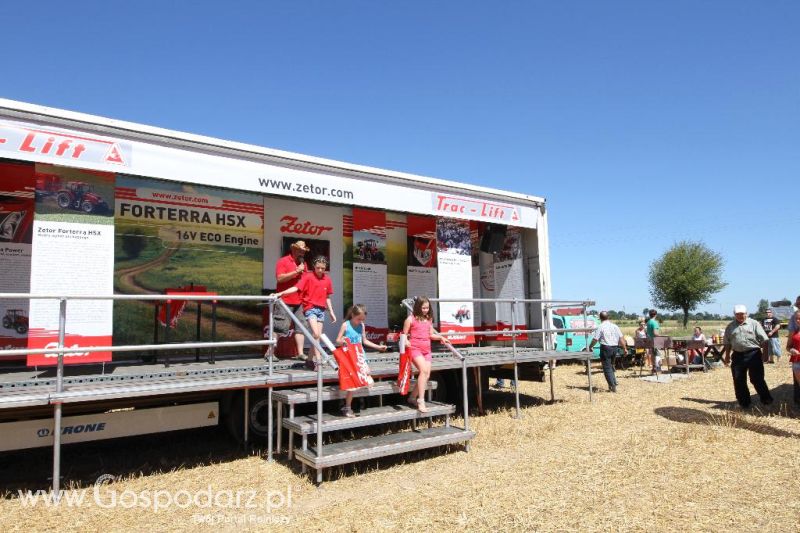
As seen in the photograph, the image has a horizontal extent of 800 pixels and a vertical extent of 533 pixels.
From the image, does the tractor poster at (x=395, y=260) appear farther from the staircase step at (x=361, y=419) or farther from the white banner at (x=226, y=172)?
the staircase step at (x=361, y=419)

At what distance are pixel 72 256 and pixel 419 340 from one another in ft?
12.9

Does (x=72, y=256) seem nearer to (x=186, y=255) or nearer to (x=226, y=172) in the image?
(x=226, y=172)

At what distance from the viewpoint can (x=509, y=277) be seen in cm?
982

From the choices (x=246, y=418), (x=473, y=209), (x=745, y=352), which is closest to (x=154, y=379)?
(x=246, y=418)

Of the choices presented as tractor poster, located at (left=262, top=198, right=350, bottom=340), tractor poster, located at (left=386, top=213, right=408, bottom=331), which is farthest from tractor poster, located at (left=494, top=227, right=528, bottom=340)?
tractor poster, located at (left=262, top=198, right=350, bottom=340)

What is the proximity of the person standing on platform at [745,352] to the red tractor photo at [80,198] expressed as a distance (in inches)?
351

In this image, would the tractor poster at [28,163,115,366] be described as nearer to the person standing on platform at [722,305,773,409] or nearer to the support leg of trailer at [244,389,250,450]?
the support leg of trailer at [244,389,250,450]

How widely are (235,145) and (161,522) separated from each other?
4.20m

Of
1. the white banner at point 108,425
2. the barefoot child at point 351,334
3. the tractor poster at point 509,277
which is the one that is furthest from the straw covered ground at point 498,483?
the tractor poster at point 509,277

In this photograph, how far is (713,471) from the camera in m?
5.20

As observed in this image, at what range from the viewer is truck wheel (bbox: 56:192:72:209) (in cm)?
571

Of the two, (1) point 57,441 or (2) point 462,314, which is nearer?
(1) point 57,441

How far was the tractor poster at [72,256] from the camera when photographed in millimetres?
5461

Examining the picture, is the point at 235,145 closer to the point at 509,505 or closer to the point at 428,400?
the point at 428,400
